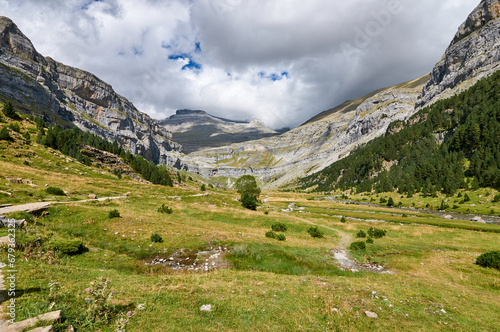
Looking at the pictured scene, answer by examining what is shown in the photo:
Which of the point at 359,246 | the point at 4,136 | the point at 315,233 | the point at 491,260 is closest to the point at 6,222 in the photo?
the point at 315,233

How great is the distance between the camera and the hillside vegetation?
86938mm

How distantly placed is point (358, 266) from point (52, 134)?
108 meters

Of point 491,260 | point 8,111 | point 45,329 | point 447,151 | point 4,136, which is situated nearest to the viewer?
point 45,329

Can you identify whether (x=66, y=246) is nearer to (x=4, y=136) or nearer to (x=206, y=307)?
(x=206, y=307)

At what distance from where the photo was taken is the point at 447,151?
119 metres

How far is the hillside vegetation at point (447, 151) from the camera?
3423 inches

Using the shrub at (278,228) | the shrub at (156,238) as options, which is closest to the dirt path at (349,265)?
the shrub at (278,228)

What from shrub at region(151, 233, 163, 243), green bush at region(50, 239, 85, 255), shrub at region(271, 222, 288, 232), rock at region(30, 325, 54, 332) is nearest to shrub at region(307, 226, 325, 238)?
shrub at region(271, 222, 288, 232)

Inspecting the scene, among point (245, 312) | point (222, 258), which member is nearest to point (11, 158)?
point (222, 258)

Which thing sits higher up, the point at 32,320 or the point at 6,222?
the point at 6,222

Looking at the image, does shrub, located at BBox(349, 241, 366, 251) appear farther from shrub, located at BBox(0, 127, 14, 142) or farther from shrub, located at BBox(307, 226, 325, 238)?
shrub, located at BBox(0, 127, 14, 142)

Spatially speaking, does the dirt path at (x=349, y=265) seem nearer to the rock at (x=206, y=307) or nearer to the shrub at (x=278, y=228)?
the shrub at (x=278, y=228)

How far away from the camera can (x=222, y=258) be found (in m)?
20.8

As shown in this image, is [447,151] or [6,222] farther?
[447,151]
